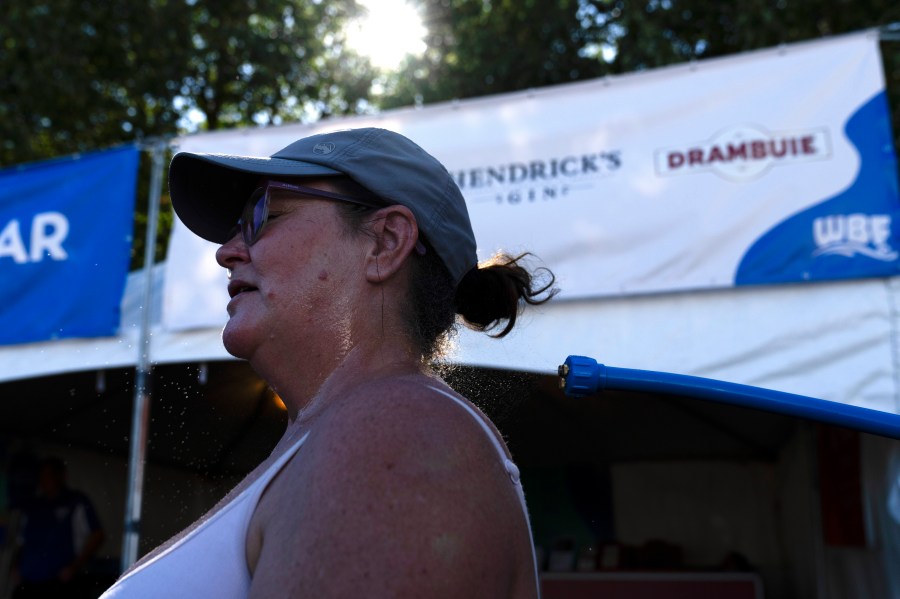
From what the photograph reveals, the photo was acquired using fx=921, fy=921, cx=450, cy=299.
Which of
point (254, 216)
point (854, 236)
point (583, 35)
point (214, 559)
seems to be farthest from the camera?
point (583, 35)

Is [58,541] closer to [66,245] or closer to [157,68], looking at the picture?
[66,245]

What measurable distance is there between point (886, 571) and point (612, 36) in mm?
8430

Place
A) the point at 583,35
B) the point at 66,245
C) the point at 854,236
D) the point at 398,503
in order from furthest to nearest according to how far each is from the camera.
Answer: the point at 583,35, the point at 66,245, the point at 854,236, the point at 398,503

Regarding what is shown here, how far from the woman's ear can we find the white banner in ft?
7.95

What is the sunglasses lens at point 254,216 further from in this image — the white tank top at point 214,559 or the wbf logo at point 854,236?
the wbf logo at point 854,236

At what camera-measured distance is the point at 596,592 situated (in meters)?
5.79

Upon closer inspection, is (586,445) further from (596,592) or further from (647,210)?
(647,210)

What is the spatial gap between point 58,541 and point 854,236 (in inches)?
201

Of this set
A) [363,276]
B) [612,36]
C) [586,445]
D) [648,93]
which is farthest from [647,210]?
[612,36]

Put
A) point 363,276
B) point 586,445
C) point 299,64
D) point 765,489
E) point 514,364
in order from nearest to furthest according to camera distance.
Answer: point 363,276, point 514,364, point 586,445, point 765,489, point 299,64

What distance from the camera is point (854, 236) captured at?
12.4 ft

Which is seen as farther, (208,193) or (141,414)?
(141,414)

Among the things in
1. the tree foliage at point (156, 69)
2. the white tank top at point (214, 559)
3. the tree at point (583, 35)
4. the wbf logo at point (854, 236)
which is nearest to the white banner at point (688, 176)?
the wbf logo at point (854, 236)

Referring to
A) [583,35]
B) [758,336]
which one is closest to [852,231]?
[758,336]
